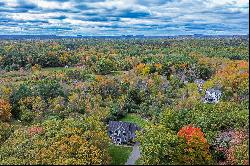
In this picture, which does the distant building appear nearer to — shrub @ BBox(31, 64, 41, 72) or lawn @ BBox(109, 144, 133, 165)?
lawn @ BBox(109, 144, 133, 165)

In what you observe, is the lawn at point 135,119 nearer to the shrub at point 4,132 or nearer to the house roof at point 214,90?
→ the house roof at point 214,90

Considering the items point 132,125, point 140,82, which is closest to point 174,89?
point 140,82

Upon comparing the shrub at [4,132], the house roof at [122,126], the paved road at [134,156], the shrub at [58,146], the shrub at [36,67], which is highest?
the shrub at [36,67]

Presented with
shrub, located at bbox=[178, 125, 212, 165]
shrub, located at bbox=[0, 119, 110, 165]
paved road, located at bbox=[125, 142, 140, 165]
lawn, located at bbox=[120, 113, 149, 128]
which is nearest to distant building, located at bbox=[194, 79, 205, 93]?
lawn, located at bbox=[120, 113, 149, 128]

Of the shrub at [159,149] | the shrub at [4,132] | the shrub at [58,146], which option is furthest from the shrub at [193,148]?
the shrub at [4,132]

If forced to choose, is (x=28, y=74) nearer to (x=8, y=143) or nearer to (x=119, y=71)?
(x=119, y=71)

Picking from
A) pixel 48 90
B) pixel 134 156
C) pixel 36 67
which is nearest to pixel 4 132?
pixel 134 156

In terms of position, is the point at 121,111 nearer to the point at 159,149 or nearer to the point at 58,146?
the point at 159,149
